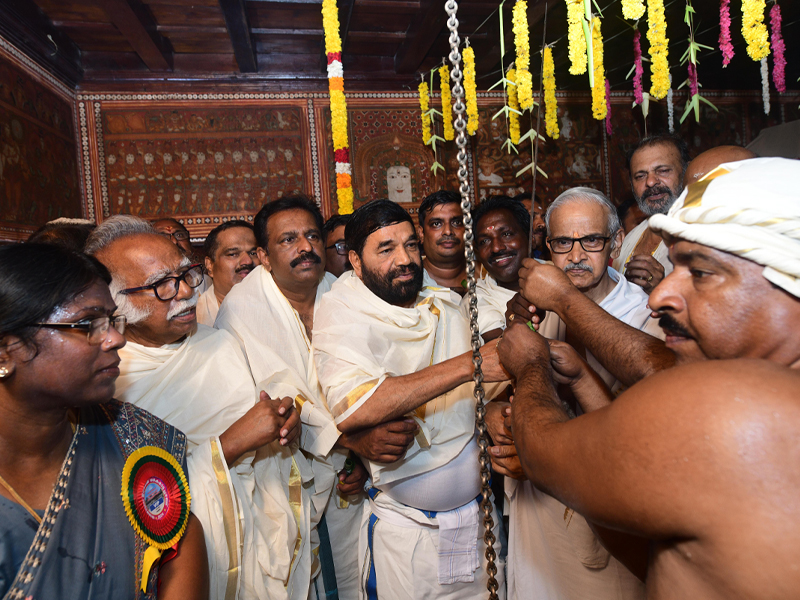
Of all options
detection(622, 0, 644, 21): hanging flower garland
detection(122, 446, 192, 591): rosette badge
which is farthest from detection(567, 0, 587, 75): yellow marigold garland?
detection(122, 446, 192, 591): rosette badge

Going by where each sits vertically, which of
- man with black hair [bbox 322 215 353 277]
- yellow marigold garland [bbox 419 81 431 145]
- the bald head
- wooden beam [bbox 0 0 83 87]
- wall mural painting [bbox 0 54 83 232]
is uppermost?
wooden beam [bbox 0 0 83 87]

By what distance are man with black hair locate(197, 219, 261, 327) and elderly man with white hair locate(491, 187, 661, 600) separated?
2.42 meters

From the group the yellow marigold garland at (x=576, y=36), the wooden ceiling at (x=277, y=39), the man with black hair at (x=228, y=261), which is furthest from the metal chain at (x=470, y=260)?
the wooden ceiling at (x=277, y=39)

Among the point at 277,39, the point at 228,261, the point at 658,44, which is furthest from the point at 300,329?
the point at 277,39

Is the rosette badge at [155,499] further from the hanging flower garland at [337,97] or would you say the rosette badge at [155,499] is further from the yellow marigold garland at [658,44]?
the yellow marigold garland at [658,44]

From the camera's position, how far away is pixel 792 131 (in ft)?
21.9

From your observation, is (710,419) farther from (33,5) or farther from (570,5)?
(33,5)

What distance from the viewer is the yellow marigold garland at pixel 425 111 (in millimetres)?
6293

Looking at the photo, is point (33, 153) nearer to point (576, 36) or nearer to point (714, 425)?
point (576, 36)

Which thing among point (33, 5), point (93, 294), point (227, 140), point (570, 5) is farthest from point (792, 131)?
point (33, 5)

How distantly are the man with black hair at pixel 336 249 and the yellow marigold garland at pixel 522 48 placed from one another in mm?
2088

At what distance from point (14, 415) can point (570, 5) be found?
4222mm

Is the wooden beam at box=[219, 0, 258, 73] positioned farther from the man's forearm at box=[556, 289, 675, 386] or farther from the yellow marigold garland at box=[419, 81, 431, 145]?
the man's forearm at box=[556, 289, 675, 386]

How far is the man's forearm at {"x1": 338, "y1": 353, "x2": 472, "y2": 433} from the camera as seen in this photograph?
2.05m
